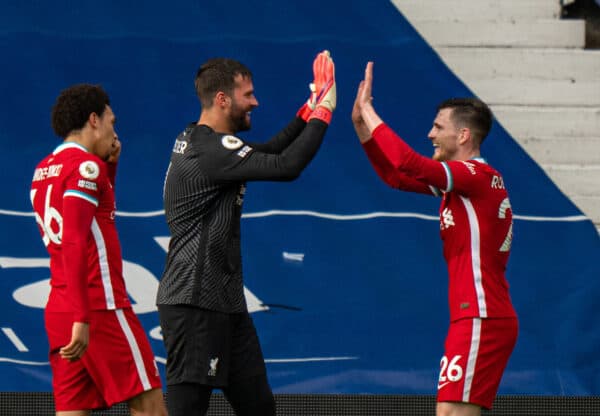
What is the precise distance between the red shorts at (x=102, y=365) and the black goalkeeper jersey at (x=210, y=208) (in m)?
0.19

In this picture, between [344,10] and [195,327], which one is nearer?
[195,327]

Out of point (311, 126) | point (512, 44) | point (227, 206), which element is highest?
point (512, 44)

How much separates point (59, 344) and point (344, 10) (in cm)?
254

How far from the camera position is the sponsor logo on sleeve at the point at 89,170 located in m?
3.97

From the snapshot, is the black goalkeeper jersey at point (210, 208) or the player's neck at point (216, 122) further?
the player's neck at point (216, 122)

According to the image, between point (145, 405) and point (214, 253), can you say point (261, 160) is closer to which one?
point (214, 253)

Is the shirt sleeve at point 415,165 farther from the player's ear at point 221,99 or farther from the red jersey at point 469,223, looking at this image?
the player's ear at point 221,99

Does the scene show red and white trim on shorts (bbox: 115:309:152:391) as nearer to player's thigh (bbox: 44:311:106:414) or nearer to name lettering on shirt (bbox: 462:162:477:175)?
player's thigh (bbox: 44:311:106:414)

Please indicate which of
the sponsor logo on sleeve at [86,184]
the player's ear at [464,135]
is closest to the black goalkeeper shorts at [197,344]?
the sponsor logo on sleeve at [86,184]

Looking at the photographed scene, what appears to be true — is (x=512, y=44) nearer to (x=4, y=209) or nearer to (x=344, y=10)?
(x=344, y=10)

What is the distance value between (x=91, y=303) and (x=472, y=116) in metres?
1.64

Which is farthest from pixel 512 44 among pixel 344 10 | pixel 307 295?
pixel 307 295

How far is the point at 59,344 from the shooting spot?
4.10 meters

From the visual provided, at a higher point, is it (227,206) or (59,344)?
(227,206)
